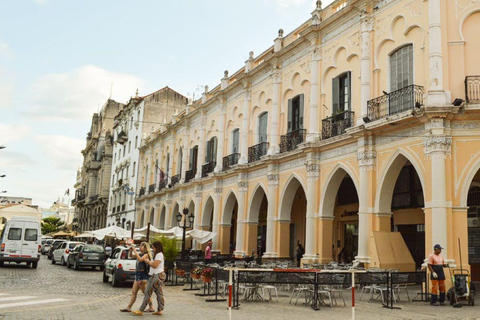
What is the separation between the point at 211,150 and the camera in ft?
109

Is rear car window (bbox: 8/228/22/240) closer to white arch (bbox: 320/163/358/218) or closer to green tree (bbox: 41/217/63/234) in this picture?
white arch (bbox: 320/163/358/218)

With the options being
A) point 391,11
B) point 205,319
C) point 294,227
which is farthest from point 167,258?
point 391,11

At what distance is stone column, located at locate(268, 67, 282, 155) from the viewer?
24763 millimetres

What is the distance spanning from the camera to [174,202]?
3856 cm

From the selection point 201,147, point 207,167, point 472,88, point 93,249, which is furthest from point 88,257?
point 472,88

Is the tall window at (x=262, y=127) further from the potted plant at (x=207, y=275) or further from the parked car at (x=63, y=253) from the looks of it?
the parked car at (x=63, y=253)

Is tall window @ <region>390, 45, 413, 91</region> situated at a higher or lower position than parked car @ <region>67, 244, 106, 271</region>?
higher

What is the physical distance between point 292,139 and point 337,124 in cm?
342

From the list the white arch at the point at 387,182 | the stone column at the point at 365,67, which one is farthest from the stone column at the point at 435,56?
the stone column at the point at 365,67

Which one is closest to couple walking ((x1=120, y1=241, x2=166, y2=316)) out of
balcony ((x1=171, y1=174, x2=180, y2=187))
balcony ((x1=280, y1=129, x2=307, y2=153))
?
balcony ((x1=280, y1=129, x2=307, y2=153))

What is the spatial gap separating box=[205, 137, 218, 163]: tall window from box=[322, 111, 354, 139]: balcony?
1295cm

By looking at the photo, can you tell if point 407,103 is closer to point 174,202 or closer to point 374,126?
point 374,126

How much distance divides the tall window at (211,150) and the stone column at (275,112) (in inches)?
318

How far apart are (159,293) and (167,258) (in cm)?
1189
